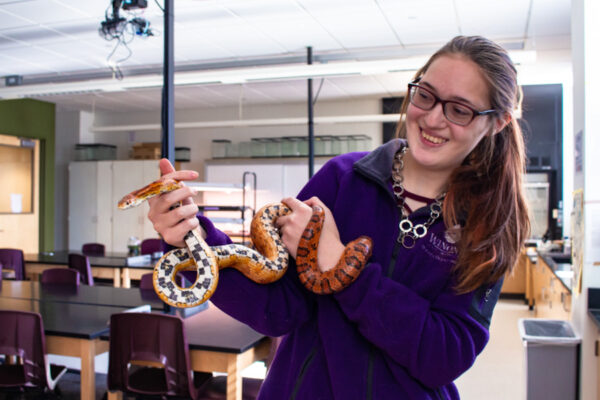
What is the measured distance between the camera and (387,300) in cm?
110

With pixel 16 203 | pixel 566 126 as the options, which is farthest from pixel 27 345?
pixel 566 126

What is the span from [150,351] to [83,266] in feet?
11.9

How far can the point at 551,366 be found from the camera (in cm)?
370

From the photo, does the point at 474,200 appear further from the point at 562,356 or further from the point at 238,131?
the point at 238,131

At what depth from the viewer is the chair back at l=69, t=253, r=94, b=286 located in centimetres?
632

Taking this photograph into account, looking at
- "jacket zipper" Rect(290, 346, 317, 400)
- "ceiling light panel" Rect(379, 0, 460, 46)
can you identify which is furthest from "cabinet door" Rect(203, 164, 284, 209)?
"jacket zipper" Rect(290, 346, 317, 400)

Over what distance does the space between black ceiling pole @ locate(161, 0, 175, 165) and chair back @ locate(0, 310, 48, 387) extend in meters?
1.44

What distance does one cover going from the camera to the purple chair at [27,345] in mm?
3410

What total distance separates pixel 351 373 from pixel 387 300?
170 mm

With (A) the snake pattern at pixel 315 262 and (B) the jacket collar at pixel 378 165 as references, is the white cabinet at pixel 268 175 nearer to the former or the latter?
(B) the jacket collar at pixel 378 165

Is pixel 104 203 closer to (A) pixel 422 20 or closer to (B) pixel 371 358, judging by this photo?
(A) pixel 422 20

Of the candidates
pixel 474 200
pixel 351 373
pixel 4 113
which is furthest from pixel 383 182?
pixel 4 113

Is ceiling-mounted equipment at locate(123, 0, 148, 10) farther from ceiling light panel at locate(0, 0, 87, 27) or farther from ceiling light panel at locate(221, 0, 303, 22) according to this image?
ceiling light panel at locate(0, 0, 87, 27)

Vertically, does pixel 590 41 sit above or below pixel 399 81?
→ below
